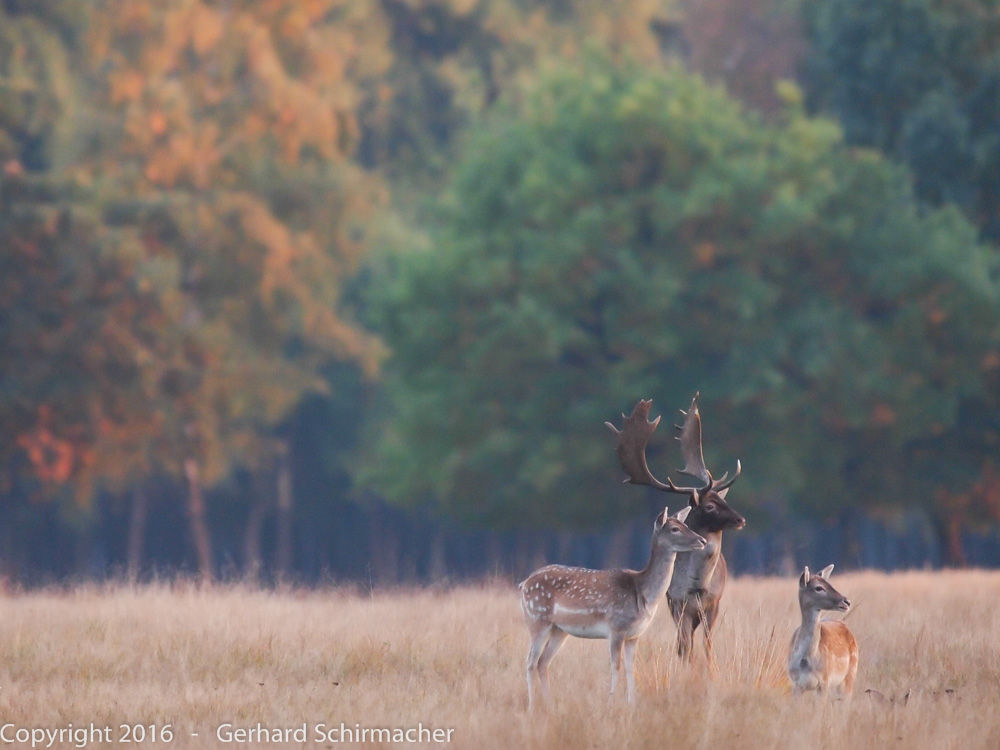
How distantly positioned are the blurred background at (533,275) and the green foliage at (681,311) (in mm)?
67

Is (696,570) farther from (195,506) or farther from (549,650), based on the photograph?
(195,506)

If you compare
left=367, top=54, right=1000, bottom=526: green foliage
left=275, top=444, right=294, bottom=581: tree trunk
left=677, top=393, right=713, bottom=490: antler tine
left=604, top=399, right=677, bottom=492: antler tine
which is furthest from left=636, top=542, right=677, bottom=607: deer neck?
left=275, top=444, right=294, bottom=581: tree trunk

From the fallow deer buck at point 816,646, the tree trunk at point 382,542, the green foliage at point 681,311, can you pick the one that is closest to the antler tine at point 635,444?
the fallow deer buck at point 816,646

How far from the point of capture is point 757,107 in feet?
130

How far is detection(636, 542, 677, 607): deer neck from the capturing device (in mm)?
10461

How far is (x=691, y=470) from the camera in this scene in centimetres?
1182

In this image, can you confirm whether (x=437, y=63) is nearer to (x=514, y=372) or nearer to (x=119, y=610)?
(x=514, y=372)

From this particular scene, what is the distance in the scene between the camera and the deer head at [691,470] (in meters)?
11.2

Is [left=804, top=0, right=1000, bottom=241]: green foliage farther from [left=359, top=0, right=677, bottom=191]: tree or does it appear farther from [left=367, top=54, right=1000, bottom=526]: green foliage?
[left=359, top=0, right=677, bottom=191]: tree

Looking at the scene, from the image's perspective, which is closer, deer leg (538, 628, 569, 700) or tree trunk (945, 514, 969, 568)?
deer leg (538, 628, 569, 700)

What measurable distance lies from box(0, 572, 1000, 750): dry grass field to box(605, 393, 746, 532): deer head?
0.92m

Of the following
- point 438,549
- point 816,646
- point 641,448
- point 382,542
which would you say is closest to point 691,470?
point 641,448

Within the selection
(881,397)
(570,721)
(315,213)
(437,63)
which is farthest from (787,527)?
(570,721)

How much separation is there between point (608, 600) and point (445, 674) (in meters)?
2.24
